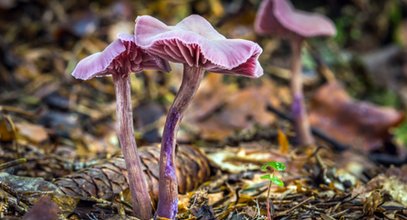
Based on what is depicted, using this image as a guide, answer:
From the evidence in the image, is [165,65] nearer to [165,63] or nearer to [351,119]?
[165,63]

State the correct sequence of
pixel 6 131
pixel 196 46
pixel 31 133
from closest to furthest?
pixel 196 46 < pixel 6 131 < pixel 31 133

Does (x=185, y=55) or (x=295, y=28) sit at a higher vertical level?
(x=185, y=55)

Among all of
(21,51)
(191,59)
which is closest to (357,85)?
(21,51)

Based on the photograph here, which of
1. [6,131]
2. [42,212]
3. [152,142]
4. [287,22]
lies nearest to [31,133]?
[6,131]

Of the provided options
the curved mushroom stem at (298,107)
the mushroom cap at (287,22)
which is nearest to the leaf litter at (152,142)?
the curved mushroom stem at (298,107)

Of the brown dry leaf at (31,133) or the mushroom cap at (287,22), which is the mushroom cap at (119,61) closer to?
the brown dry leaf at (31,133)

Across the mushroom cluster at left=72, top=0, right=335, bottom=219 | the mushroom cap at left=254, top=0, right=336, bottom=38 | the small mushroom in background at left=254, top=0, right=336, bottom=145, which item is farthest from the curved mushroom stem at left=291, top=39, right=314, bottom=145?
the mushroom cluster at left=72, top=0, right=335, bottom=219
